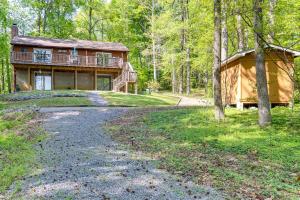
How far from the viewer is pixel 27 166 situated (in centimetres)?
627

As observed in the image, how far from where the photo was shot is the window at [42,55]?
26484 millimetres

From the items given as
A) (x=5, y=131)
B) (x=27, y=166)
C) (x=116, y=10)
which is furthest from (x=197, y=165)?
(x=116, y=10)

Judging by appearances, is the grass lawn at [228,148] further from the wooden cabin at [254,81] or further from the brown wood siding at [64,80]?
the brown wood siding at [64,80]

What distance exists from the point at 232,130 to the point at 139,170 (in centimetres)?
443

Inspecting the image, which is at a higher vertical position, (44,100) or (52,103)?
(44,100)

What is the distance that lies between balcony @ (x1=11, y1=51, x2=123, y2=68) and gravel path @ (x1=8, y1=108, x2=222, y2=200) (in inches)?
749

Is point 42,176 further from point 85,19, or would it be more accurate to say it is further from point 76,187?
point 85,19

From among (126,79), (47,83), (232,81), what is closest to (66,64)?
(47,83)

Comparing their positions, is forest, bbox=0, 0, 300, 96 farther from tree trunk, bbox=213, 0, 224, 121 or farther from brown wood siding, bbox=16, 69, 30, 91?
tree trunk, bbox=213, 0, 224, 121

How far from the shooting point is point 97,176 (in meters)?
5.59

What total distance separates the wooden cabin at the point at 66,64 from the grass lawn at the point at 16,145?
1365 centimetres

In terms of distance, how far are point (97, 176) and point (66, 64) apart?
22572mm

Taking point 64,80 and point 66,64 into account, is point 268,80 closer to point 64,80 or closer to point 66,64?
point 66,64

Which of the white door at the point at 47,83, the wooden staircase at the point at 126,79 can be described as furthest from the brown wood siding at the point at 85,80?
the wooden staircase at the point at 126,79
